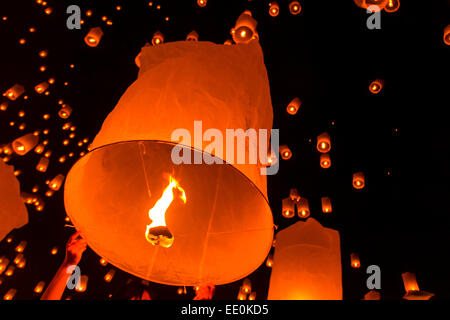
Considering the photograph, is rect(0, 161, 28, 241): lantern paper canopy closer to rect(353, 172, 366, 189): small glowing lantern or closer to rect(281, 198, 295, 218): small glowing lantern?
rect(281, 198, 295, 218): small glowing lantern

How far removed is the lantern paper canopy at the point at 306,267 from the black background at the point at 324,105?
2432 mm

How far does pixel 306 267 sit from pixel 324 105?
277 cm

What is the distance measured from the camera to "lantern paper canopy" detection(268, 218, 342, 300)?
5.47ft

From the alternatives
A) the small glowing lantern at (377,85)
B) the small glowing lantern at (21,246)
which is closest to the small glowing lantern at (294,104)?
the small glowing lantern at (377,85)

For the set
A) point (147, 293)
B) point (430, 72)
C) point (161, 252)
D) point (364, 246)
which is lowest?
point (161, 252)

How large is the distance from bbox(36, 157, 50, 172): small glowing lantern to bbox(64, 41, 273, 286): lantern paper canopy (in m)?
2.95

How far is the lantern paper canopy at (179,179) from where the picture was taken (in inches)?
37.8

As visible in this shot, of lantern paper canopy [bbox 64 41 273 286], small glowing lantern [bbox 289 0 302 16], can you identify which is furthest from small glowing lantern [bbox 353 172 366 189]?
lantern paper canopy [bbox 64 41 273 286]

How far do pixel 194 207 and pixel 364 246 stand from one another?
350cm

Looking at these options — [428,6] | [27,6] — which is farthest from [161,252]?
[27,6]

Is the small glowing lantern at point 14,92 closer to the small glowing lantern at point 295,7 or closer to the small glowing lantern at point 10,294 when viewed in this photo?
the small glowing lantern at point 10,294

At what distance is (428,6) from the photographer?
3.33 meters

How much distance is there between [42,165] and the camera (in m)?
3.91

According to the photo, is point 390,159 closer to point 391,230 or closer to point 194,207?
point 391,230
